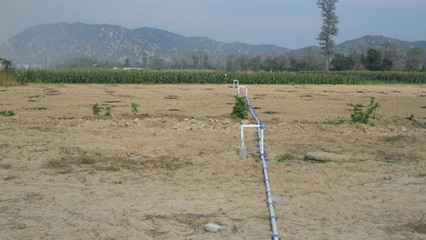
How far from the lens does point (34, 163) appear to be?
6891mm

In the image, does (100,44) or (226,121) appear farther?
(100,44)

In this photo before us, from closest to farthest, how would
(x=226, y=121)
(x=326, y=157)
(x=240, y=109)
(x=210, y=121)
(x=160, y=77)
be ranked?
(x=326, y=157) < (x=210, y=121) < (x=226, y=121) < (x=240, y=109) < (x=160, y=77)

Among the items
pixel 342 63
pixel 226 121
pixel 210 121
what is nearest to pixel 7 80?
pixel 210 121

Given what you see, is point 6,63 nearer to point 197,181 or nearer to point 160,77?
point 160,77

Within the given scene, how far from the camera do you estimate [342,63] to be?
70188mm

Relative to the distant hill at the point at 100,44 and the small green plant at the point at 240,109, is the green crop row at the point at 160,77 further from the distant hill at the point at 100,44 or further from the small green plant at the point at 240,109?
the distant hill at the point at 100,44

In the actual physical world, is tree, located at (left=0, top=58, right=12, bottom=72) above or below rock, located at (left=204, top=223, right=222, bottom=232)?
above

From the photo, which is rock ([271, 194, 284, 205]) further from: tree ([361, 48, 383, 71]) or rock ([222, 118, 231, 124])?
tree ([361, 48, 383, 71])

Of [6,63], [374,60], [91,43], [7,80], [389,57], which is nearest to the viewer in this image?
[7,80]

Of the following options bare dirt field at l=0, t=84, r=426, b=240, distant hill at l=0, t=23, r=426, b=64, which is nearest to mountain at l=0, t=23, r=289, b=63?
distant hill at l=0, t=23, r=426, b=64

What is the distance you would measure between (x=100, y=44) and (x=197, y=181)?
177364 millimetres

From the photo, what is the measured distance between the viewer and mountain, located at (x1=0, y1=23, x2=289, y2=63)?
15688 centimetres

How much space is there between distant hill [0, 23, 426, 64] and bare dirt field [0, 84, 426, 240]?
456 ft

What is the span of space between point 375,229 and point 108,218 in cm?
283
